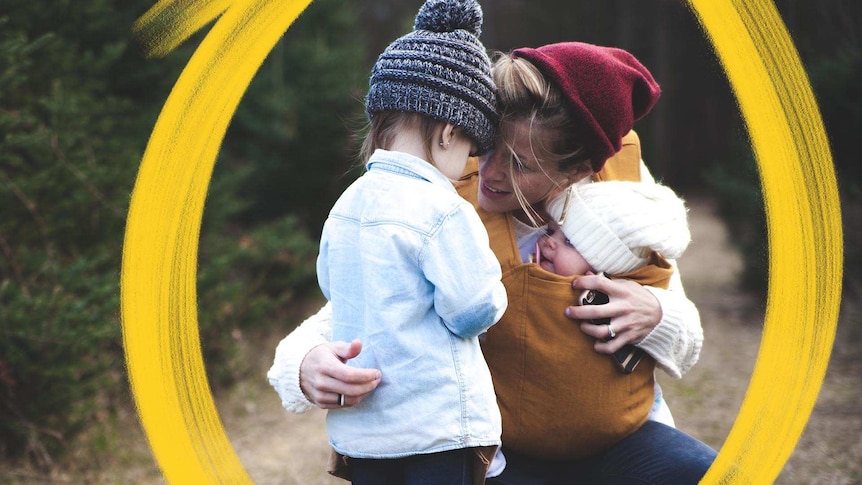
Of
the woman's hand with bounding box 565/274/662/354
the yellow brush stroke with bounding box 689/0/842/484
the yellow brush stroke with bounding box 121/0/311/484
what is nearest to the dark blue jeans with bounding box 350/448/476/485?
the woman's hand with bounding box 565/274/662/354

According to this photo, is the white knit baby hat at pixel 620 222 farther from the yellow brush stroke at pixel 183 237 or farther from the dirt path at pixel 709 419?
the dirt path at pixel 709 419

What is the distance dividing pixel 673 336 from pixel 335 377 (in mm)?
988

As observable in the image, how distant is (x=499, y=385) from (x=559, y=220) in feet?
1.69

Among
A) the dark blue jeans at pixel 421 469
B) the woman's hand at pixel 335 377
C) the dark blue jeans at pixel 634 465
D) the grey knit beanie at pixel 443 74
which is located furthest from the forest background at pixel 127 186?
the dark blue jeans at pixel 421 469

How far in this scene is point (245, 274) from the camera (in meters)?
7.10

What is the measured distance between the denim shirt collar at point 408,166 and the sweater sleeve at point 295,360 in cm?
46

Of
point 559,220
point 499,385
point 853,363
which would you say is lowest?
point 853,363

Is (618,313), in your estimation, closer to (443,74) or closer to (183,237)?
(443,74)

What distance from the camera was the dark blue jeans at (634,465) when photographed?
232 centimetres

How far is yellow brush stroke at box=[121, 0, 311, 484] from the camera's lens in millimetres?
2527

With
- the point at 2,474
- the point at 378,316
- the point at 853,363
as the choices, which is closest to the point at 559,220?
the point at 378,316

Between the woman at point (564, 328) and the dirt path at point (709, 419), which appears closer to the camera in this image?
the woman at point (564, 328)

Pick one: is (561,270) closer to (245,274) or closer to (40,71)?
(40,71)

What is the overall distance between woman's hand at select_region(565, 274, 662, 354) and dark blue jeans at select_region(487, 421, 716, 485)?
1.03 feet
